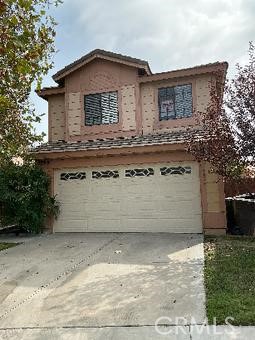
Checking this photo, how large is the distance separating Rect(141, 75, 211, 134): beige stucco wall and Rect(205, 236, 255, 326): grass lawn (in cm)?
559

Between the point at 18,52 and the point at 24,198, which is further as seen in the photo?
the point at 24,198

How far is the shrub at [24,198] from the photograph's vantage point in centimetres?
1173

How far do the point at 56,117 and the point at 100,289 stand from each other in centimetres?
1094

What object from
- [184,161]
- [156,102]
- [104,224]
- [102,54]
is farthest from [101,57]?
[104,224]

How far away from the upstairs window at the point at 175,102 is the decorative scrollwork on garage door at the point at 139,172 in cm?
286

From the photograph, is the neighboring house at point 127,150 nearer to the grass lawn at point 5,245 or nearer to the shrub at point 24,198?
the shrub at point 24,198

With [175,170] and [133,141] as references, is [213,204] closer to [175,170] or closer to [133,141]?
[175,170]

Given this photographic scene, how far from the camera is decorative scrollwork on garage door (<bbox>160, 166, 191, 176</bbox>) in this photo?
1130 cm

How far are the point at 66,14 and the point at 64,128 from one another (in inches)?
344

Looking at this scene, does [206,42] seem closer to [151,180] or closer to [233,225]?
[151,180]

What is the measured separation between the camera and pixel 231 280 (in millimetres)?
5883

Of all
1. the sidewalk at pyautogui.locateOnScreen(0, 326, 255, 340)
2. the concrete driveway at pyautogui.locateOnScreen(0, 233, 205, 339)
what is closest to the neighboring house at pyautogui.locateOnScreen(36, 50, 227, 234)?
the concrete driveway at pyautogui.locateOnScreen(0, 233, 205, 339)

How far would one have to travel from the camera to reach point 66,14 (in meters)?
6.52

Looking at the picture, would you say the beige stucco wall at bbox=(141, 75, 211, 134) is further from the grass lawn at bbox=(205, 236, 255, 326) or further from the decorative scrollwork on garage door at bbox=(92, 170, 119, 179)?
the grass lawn at bbox=(205, 236, 255, 326)
